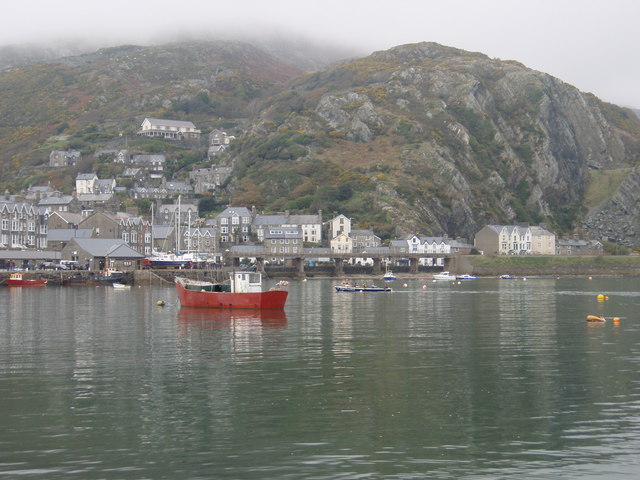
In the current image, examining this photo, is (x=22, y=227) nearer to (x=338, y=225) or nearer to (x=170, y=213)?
(x=170, y=213)

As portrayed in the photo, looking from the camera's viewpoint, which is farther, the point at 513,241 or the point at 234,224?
the point at 513,241

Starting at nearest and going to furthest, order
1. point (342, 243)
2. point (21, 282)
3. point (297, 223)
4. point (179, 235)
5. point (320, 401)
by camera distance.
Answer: point (320, 401) → point (21, 282) → point (179, 235) → point (342, 243) → point (297, 223)

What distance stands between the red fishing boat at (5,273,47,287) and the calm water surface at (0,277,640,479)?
63462 mm

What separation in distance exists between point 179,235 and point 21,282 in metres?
43.4

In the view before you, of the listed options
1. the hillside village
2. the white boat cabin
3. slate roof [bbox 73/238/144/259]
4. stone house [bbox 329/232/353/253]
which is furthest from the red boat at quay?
stone house [bbox 329/232/353/253]

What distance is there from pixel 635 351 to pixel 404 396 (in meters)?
17.6

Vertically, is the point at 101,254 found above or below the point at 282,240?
below

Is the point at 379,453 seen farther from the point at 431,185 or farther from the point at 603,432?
the point at 431,185

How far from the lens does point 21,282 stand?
11094cm

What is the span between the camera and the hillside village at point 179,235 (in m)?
132

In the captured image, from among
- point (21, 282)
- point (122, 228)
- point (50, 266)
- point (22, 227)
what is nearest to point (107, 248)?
point (50, 266)

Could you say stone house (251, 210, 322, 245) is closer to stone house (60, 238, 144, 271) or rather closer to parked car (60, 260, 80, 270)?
stone house (60, 238, 144, 271)

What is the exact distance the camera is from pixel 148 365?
34.1 meters

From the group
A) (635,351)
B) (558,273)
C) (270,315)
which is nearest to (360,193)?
(558,273)
